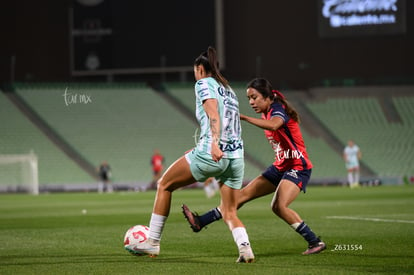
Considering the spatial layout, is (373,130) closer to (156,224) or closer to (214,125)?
(156,224)

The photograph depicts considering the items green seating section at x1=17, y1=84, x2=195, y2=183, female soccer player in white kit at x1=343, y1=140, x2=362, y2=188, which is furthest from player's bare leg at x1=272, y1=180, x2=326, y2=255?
green seating section at x1=17, y1=84, x2=195, y2=183

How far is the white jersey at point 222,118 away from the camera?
9039mm

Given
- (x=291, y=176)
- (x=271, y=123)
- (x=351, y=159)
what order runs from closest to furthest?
(x=271, y=123), (x=291, y=176), (x=351, y=159)

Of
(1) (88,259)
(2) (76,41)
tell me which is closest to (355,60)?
(2) (76,41)

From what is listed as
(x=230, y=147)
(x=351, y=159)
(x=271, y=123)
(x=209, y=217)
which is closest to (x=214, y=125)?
(x=230, y=147)

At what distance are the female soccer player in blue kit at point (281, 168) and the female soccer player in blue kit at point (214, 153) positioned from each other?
30.9 inches

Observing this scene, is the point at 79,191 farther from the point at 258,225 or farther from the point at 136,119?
the point at 258,225

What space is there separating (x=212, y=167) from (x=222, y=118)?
0.53 m

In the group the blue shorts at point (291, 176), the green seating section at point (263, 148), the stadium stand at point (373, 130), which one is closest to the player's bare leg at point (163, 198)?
the blue shorts at point (291, 176)

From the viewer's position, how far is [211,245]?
38.5 feet

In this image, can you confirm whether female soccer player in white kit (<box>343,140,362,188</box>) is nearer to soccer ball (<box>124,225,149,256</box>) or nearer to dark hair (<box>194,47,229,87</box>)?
soccer ball (<box>124,225,149,256</box>)

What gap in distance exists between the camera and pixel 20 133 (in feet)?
136

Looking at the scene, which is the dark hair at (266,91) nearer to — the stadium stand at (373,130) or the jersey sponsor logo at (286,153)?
the jersey sponsor logo at (286,153)

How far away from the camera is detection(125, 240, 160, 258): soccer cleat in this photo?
378 inches
